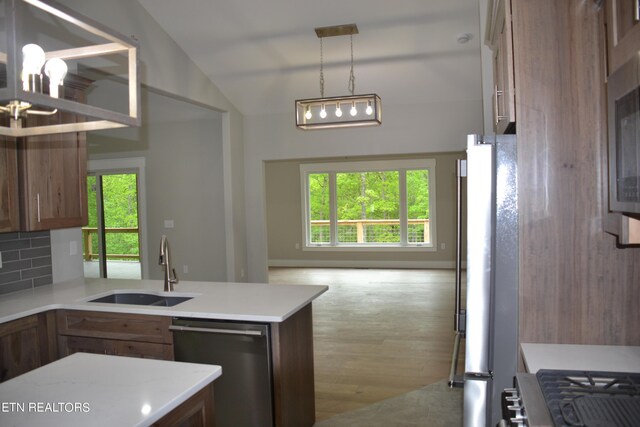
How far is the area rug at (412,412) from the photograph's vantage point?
3.02m

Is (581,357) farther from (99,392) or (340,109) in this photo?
(340,109)

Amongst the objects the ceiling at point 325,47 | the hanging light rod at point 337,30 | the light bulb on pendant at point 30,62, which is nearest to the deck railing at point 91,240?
the ceiling at point 325,47

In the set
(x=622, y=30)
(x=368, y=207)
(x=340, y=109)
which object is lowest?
(x=368, y=207)

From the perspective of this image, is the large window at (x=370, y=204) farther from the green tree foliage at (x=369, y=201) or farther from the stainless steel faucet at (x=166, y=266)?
the stainless steel faucet at (x=166, y=266)

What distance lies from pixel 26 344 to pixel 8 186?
0.99 meters

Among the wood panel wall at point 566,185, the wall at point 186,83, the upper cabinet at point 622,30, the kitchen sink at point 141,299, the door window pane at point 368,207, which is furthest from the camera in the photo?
the door window pane at point 368,207

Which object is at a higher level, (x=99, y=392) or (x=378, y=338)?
(x=99, y=392)

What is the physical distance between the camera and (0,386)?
4.91 feet

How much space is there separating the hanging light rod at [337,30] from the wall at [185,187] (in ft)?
7.38

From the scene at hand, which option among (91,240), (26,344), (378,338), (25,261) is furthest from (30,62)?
(91,240)

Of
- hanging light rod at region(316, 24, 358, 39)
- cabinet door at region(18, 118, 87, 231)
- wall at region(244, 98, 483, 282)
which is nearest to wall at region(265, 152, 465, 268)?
wall at region(244, 98, 483, 282)

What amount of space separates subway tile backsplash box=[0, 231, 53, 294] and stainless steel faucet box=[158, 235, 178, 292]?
1123 millimetres

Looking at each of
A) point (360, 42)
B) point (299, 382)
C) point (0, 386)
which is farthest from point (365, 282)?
point (0, 386)

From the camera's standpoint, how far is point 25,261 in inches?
135
